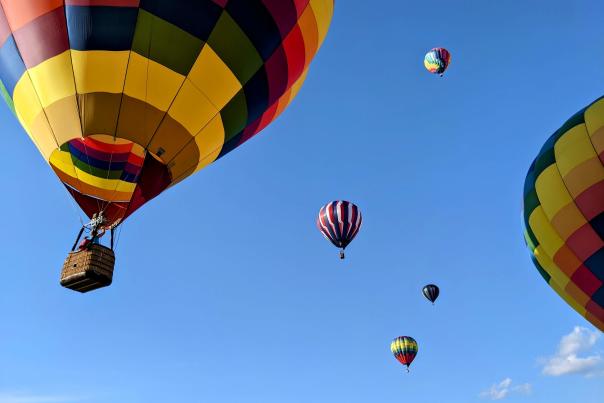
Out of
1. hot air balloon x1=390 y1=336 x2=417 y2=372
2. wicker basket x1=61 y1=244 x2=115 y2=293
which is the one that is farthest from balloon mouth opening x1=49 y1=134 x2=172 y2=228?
hot air balloon x1=390 y1=336 x2=417 y2=372

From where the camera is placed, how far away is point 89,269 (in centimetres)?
709

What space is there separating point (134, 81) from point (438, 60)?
1771cm

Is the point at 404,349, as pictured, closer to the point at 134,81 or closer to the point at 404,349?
the point at 404,349

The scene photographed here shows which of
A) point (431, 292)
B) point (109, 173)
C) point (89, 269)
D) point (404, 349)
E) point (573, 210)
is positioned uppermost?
point (431, 292)

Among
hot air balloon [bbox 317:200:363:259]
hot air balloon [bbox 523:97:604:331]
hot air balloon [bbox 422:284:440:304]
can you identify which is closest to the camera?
hot air balloon [bbox 523:97:604:331]

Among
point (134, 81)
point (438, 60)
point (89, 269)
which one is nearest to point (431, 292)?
point (438, 60)

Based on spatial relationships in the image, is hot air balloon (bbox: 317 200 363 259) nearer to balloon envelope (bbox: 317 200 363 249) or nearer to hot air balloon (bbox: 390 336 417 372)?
balloon envelope (bbox: 317 200 363 249)

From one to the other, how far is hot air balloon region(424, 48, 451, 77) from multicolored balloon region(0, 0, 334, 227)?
15087 mm

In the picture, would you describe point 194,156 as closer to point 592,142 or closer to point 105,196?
point 105,196

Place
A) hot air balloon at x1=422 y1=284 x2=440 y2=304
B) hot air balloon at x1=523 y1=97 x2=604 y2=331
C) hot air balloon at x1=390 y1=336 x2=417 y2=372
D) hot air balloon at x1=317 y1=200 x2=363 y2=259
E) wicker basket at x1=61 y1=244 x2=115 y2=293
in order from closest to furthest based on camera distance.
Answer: wicker basket at x1=61 y1=244 x2=115 y2=293 < hot air balloon at x1=523 y1=97 x2=604 y2=331 < hot air balloon at x1=317 y1=200 x2=363 y2=259 < hot air balloon at x1=422 y1=284 x2=440 y2=304 < hot air balloon at x1=390 y1=336 x2=417 y2=372

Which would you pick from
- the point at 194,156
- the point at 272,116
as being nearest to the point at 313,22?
the point at 272,116

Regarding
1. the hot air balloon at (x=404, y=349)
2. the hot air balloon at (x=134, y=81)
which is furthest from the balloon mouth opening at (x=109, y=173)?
the hot air balloon at (x=404, y=349)

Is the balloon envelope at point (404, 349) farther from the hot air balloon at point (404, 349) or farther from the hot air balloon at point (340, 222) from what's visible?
the hot air balloon at point (340, 222)

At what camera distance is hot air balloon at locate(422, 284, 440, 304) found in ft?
74.3
